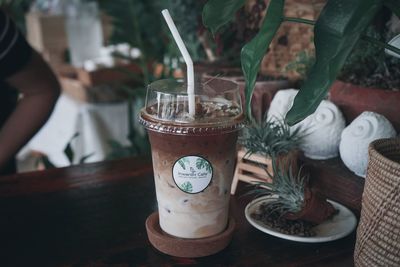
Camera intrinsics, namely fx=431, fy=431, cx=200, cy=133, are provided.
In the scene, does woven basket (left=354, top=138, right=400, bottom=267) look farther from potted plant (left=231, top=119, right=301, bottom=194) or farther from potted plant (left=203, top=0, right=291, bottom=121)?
potted plant (left=203, top=0, right=291, bottom=121)

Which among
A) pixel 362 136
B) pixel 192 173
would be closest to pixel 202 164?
pixel 192 173

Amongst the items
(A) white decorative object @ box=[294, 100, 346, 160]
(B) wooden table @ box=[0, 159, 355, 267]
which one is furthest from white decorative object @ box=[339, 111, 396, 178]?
(B) wooden table @ box=[0, 159, 355, 267]

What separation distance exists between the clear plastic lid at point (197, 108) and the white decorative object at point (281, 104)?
28cm

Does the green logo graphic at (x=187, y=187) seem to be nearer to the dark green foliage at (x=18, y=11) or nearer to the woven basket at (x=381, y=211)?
the woven basket at (x=381, y=211)

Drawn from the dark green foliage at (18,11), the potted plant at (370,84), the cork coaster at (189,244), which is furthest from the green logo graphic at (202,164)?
the dark green foliage at (18,11)

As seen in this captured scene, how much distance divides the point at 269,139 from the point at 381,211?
0.33 meters

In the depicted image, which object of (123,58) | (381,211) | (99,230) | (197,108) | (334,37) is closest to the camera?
(334,37)

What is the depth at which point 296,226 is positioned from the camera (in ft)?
2.39

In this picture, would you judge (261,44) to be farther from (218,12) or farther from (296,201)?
(296,201)

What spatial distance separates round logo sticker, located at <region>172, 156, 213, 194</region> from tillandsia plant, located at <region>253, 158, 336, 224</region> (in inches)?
6.6

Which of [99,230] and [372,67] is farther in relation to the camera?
[372,67]

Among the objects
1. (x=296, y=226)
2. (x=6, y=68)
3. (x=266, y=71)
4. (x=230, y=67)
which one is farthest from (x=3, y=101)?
(x=296, y=226)

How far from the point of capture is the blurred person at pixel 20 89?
1.27 metres

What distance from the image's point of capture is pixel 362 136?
811 millimetres
